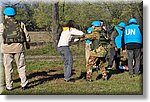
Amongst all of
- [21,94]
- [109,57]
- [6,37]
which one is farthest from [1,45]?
[109,57]

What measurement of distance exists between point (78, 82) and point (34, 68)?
7.51 feet

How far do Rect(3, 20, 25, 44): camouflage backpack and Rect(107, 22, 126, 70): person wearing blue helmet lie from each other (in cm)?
330

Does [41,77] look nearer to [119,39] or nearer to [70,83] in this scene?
[70,83]

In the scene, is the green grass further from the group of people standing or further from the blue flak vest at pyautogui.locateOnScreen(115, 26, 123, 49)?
the blue flak vest at pyautogui.locateOnScreen(115, 26, 123, 49)

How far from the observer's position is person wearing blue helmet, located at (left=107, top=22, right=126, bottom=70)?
9.59m

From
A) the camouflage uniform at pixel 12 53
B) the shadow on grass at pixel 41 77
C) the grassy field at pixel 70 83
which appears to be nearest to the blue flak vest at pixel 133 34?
the grassy field at pixel 70 83

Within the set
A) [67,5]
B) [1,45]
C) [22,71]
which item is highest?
[67,5]

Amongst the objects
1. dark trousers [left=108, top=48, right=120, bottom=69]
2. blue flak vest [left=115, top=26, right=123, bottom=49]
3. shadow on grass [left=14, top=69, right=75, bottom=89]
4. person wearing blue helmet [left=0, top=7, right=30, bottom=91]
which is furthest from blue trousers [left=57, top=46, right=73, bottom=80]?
dark trousers [left=108, top=48, right=120, bottom=69]

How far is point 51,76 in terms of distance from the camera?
8.70 m

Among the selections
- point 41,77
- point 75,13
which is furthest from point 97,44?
point 75,13

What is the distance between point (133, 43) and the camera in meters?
8.41

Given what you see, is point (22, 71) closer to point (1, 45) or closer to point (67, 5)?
point (1, 45)

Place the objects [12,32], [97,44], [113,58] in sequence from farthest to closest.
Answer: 1. [113,58]
2. [97,44]
3. [12,32]

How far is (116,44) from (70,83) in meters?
2.36
